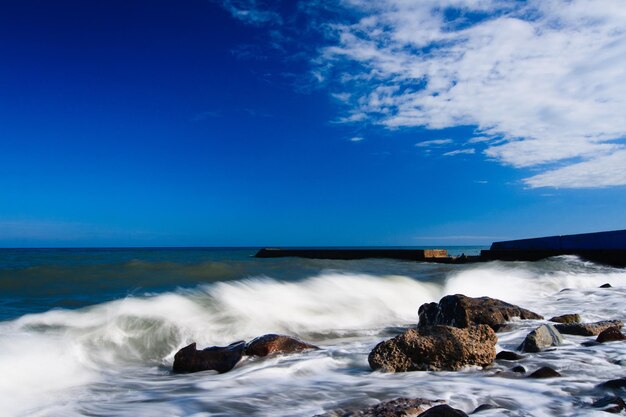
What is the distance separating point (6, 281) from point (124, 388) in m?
10.1

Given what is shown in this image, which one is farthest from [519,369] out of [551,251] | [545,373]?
[551,251]

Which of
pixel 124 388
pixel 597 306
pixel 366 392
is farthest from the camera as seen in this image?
pixel 597 306

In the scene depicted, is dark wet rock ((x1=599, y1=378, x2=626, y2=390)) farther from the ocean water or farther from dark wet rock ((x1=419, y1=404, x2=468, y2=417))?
dark wet rock ((x1=419, y1=404, x2=468, y2=417))

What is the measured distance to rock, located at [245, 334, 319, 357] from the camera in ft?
13.8

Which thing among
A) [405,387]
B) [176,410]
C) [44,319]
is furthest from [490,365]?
[44,319]

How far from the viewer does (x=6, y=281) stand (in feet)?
38.3

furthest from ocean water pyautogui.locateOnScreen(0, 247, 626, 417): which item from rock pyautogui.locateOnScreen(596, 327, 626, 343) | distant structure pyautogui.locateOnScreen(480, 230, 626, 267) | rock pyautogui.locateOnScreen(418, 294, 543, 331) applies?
distant structure pyautogui.locateOnScreen(480, 230, 626, 267)

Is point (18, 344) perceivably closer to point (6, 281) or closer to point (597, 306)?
point (597, 306)

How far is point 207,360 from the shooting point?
3.99 metres

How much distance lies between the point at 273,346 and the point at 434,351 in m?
1.41

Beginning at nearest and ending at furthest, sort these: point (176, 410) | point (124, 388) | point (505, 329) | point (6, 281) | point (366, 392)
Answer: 1. point (176, 410)
2. point (366, 392)
3. point (124, 388)
4. point (505, 329)
5. point (6, 281)

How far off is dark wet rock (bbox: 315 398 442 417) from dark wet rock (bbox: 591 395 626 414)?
0.90 m

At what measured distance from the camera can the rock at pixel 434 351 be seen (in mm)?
3627

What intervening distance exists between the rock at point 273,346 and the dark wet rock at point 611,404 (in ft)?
7.94
